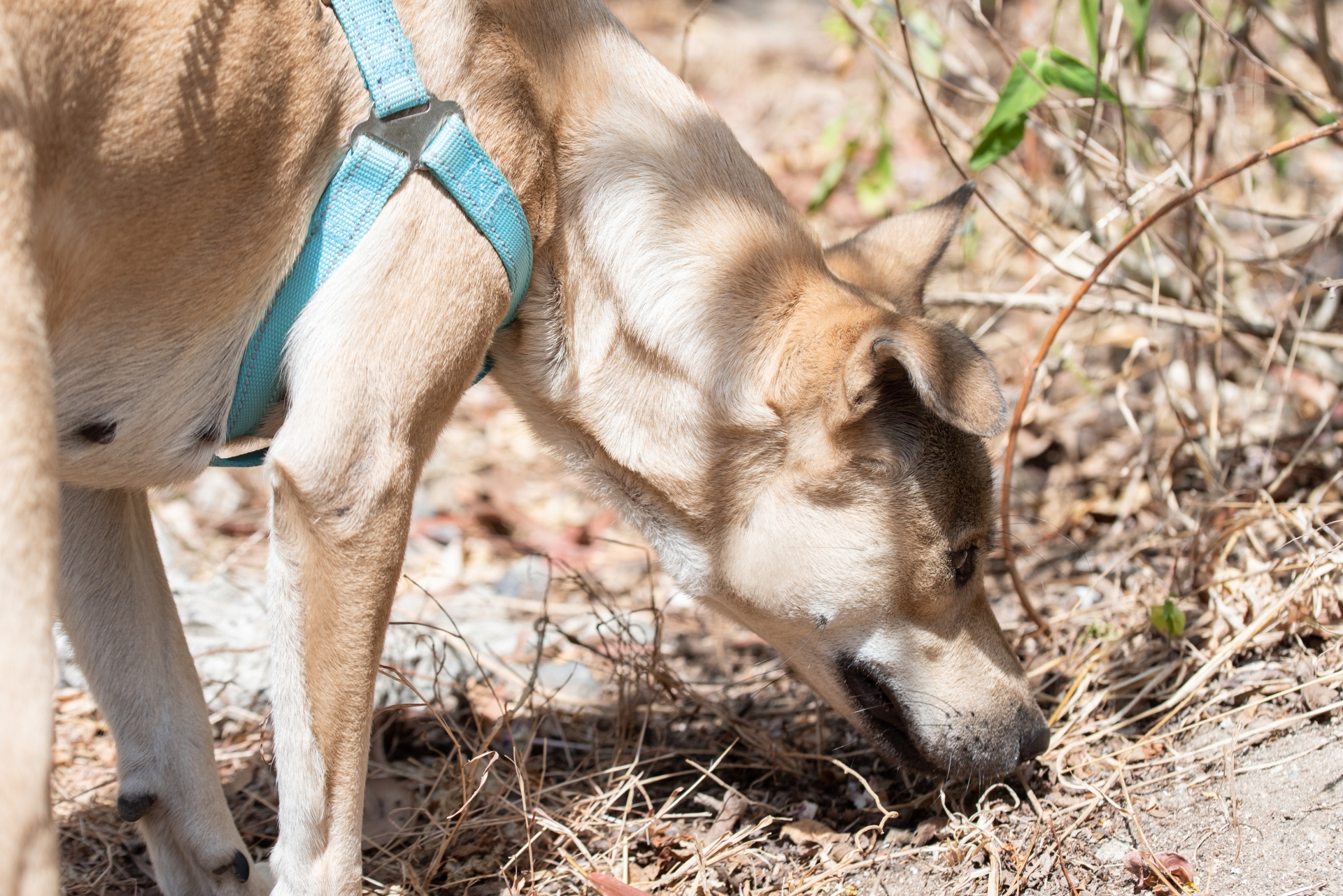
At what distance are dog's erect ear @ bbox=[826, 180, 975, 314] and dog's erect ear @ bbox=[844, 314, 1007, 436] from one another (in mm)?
607

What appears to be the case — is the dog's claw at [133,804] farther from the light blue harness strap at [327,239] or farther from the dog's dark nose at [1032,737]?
the dog's dark nose at [1032,737]

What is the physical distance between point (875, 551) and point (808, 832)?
817mm

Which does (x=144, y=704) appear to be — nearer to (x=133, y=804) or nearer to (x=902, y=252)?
(x=133, y=804)

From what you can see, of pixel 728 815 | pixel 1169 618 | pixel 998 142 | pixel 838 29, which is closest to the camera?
pixel 728 815

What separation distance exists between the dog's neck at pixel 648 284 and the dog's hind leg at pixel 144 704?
113cm

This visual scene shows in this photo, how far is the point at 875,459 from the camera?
2.70 m

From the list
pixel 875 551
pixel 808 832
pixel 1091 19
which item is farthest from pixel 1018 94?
pixel 808 832

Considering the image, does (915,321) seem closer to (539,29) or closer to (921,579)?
(921,579)

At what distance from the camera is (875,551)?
2768 millimetres

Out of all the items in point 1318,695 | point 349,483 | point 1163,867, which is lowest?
point 1163,867

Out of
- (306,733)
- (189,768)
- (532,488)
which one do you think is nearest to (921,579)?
(306,733)

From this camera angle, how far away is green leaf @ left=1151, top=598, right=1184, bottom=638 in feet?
10.4

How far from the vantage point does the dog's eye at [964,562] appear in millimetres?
2887

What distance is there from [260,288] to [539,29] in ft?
3.02
